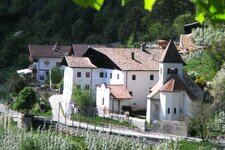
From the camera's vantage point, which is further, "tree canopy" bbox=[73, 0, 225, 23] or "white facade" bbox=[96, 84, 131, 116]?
"white facade" bbox=[96, 84, 131, 116]

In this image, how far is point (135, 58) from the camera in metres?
41.6

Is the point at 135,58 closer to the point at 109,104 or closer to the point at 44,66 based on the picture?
the point at 109,104

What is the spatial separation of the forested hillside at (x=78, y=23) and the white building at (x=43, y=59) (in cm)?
611

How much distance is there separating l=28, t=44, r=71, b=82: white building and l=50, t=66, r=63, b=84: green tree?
3975mm

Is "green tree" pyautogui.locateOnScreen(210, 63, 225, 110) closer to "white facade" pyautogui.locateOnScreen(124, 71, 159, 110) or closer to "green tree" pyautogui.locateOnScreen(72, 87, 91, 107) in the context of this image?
"white facade" pyautogui.locateOnScreen(124, 71, 159, 110)

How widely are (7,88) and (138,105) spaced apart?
16.5m

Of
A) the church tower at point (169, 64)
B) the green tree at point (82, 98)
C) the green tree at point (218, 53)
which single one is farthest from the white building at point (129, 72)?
the green tree at point (218, 53)

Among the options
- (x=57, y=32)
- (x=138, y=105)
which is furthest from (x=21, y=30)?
(x=138, y=105)

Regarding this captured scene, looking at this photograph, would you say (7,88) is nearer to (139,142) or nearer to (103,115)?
(103,115)

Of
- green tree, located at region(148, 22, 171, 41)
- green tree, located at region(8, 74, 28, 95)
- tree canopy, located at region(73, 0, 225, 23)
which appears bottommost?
green tree, located at region(8, 74, 28, 95)

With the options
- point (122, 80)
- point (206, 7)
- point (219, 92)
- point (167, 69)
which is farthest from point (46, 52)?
point (206, 7)

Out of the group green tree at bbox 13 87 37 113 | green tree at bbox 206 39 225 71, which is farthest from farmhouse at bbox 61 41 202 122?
green tree at bbox 206 39 225 71

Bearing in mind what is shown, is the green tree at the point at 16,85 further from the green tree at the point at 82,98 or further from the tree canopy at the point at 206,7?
the tree canopy at the point at 206,7

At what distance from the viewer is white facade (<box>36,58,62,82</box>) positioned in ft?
187
